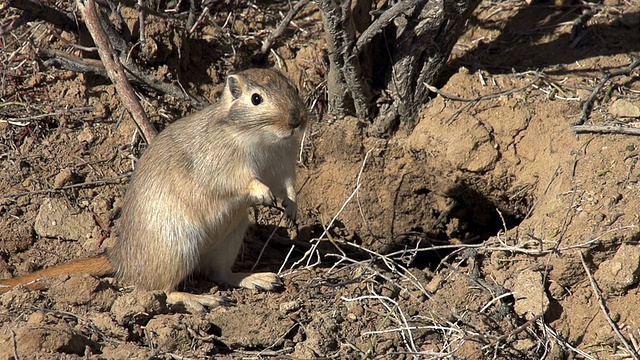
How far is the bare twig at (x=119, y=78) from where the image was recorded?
6.04m

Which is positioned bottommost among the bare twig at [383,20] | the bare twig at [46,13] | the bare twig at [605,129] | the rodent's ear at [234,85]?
the bare twig at [605,129]

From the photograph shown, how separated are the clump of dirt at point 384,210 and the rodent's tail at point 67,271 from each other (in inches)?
4.2

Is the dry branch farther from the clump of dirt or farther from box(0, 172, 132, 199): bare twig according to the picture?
box(0, 172, 132, 199): bare twig

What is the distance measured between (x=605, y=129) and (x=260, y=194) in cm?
254

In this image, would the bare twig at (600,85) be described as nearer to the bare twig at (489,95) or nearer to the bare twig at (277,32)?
the bare twig at (489,95)

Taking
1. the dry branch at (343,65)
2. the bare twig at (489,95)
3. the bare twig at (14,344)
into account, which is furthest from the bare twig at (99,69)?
the bare twig at (14,344)

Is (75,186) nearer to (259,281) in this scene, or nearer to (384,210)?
(259,281)

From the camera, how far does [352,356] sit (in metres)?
4.63

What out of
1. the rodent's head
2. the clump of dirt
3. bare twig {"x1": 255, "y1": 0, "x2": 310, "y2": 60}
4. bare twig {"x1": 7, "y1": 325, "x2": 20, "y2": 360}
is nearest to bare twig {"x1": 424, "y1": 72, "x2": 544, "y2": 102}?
the clump of dirt

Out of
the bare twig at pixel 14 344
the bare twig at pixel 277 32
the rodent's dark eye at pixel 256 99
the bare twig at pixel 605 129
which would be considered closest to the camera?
the bare twig at pixel 14 344

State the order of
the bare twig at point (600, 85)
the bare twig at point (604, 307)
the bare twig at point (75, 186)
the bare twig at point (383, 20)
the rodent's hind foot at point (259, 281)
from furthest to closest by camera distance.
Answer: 1. the bare twig at point (600, 85)
2. the bare twig at point (75, 186)
3. the bare twig at point (383, 20)
4. the rodent's hind foot at point (259, 281)
5. the bare twig at point (604, 307)

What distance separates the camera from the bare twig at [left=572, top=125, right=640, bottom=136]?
571 cm

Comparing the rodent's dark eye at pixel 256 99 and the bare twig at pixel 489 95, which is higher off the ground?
the rodent's dark eye at pixel 256 99

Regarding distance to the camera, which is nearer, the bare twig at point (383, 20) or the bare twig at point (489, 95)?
the bare twig at point (383, 20)
